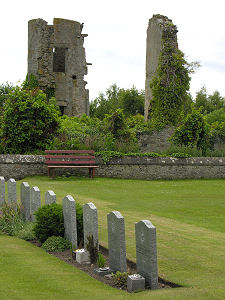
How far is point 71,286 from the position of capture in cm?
540

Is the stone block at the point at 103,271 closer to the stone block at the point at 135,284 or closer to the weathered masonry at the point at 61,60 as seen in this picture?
the stone block at the point at 135,284

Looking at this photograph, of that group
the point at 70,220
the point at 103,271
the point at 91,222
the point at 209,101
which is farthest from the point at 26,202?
the point at 209,101

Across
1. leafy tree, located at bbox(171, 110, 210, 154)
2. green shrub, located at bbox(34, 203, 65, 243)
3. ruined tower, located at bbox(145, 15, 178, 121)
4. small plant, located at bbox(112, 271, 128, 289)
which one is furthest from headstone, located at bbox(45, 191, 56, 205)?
ruined tower, located at bbox(145, 15, 178, 121)

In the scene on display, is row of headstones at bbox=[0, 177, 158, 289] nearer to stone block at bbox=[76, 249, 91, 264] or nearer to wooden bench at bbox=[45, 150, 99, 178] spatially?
stone block at bbox=[76, 249, 91, 264]

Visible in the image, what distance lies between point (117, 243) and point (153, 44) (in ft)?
81.2

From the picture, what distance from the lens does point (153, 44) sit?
1150 inches

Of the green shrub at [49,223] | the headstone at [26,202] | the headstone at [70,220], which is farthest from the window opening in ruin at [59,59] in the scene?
the headstone at [70,220]

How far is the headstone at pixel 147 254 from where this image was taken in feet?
17.7

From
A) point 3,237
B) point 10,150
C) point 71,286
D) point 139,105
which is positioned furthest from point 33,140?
point 139,105

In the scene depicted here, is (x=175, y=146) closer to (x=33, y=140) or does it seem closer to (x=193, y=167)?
(x=193, y=167)

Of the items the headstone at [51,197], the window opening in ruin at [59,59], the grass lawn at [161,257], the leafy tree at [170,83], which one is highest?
the window opening in ruin at [59,59]

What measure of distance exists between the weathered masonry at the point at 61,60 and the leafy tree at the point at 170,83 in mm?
10186

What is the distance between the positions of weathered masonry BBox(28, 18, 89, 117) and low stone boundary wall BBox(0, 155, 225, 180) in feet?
54.7

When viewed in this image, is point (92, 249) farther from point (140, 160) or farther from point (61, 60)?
point (61, 60)
